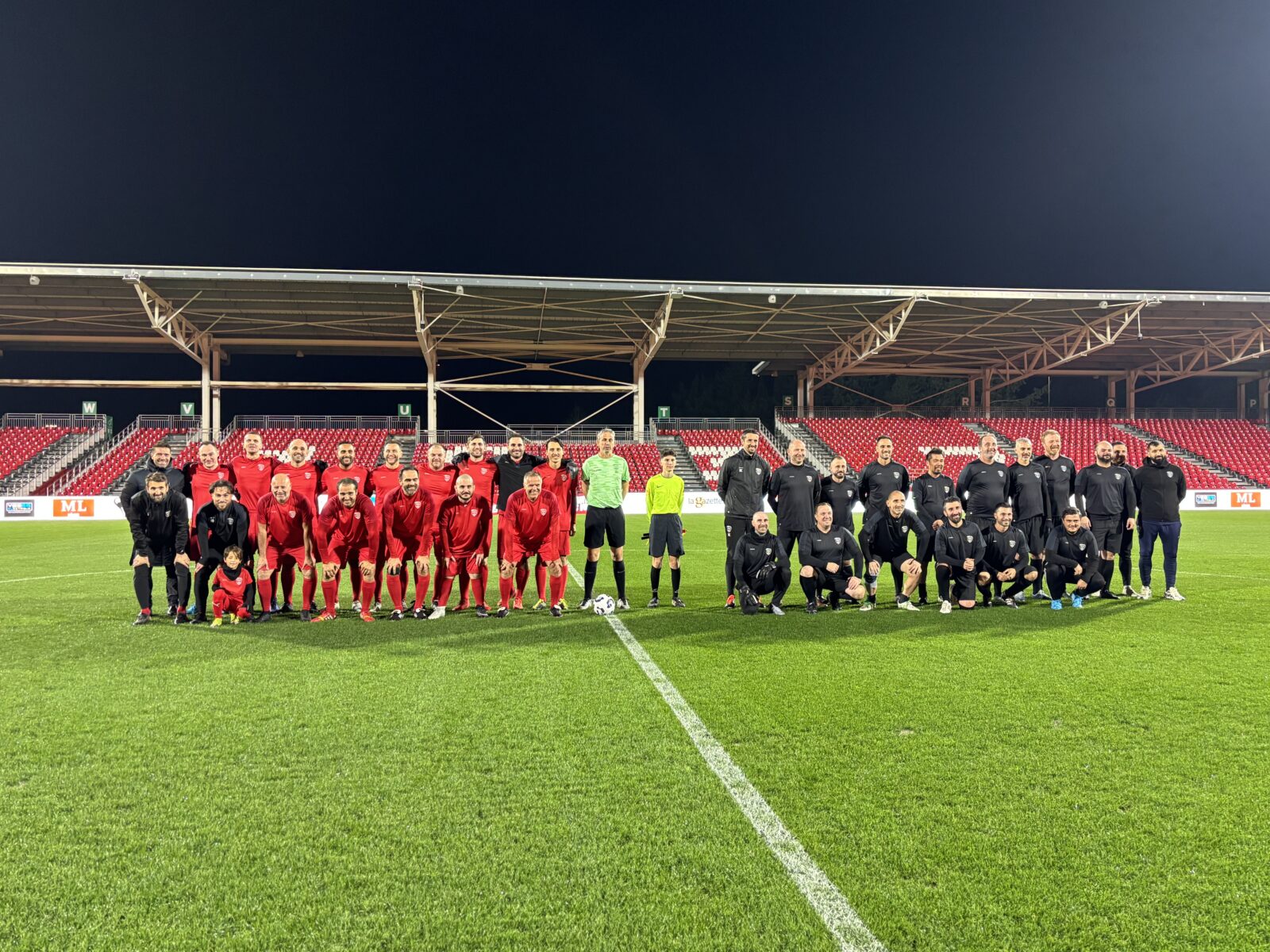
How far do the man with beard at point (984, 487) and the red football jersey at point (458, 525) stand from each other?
15.6 feet

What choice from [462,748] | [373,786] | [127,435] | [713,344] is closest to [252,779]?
[373,786]

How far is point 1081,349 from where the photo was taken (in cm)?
2919

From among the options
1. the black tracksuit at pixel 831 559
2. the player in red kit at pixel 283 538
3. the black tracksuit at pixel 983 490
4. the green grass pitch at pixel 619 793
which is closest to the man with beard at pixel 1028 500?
the black tracksuit at pixel 983 490

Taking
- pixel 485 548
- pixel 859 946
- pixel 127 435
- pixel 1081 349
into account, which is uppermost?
pixel 1081 349

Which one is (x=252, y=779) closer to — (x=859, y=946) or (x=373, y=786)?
(x=373, y=786)

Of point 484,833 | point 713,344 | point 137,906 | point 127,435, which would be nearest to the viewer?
point 137,906

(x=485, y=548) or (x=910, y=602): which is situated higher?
(x=485, y=548)

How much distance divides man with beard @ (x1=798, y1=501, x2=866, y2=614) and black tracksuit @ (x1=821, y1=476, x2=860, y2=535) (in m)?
0.35

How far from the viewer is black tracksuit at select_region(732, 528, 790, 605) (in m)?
6.54

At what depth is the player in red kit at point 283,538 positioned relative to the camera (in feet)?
20.8

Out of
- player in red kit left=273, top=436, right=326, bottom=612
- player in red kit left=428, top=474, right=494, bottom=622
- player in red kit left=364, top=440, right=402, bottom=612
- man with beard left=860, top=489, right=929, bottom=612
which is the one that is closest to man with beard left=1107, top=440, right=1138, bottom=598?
man with beard left=860, top=489, right=929, bottom=612

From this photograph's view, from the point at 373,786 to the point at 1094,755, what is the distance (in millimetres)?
3034

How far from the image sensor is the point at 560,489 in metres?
6.80

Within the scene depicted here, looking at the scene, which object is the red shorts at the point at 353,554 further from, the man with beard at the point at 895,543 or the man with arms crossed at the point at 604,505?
the man with beard at the point at 895,543
